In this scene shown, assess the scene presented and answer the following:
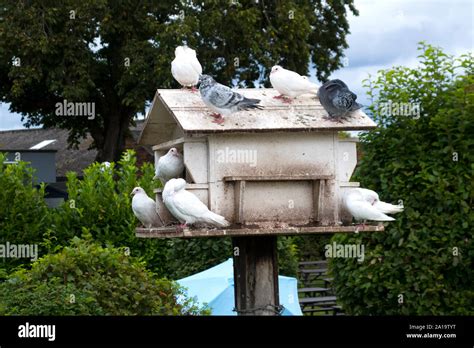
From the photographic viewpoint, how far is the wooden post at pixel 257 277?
7.28m

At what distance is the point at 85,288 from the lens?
686 centimetres

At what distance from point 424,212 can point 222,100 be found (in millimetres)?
3327

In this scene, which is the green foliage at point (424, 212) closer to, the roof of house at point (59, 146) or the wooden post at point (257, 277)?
the wooden post at point (257, 277)

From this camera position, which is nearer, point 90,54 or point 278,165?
point 278,165

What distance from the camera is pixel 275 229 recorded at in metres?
6.67

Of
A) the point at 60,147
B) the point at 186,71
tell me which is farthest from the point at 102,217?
the point at 60,147

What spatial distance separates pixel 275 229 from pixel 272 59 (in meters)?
19.8

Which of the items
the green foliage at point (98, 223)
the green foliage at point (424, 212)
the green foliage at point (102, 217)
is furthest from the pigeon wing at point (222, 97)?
the green foliage at point (102, 217)

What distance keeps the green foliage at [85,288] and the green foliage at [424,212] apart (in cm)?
269

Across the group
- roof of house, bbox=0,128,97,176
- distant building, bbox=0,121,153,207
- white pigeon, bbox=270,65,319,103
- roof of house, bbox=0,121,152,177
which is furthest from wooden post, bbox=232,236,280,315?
roof of house, bbox=0,128,97,176

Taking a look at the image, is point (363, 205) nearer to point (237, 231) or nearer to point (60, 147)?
point (237, 231)
